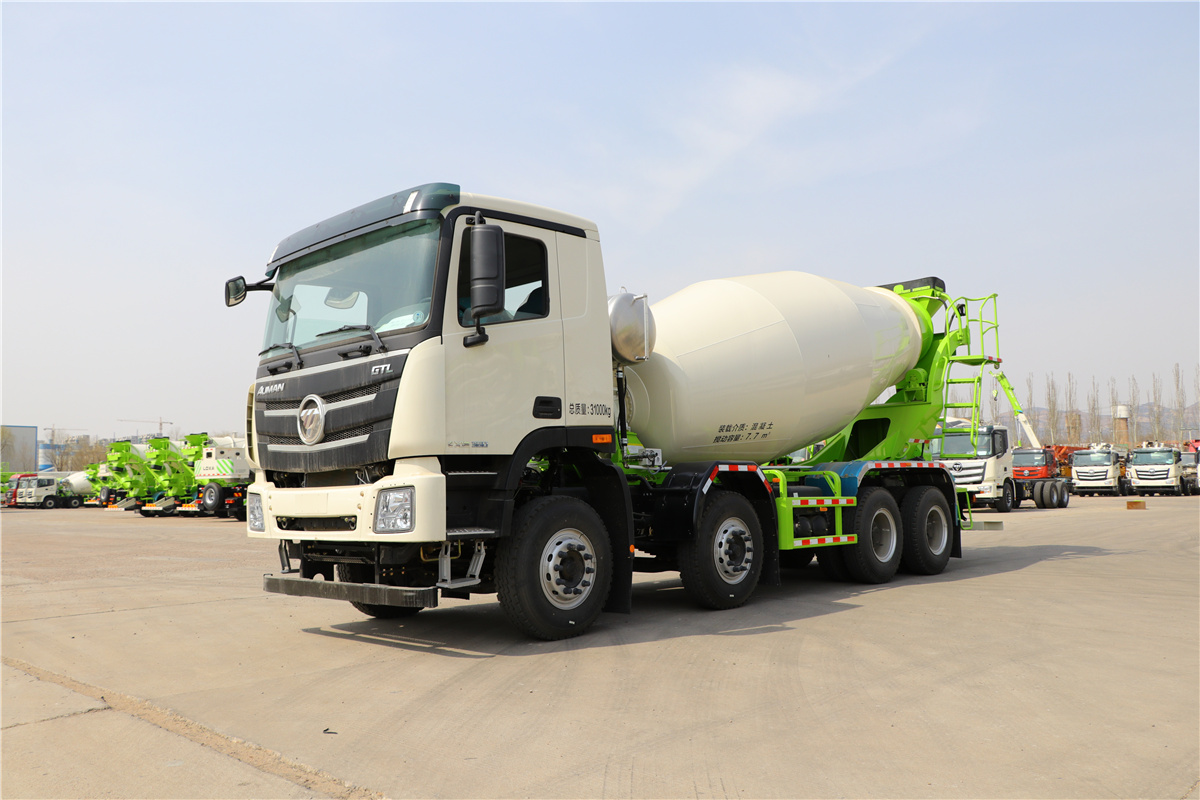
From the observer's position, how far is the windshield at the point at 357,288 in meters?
6.19

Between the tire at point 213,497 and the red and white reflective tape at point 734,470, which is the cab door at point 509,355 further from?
the tire at point 213,497

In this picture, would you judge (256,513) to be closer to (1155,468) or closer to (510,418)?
(510,418)

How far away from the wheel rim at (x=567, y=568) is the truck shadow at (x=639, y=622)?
13.7 inches

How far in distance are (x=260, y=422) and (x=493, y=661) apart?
277 centimetres

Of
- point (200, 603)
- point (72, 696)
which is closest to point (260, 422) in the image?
point (72, 696)

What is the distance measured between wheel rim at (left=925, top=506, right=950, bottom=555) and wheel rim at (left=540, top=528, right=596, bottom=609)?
5.96 m

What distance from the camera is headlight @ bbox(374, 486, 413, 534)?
585 centimetres

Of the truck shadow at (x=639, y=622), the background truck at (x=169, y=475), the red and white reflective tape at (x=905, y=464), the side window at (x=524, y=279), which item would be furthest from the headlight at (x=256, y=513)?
the background truck at (x=169, y=475)

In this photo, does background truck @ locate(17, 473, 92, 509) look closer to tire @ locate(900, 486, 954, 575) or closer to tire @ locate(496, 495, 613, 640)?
tire @ locate(900, 486, 954, 575)

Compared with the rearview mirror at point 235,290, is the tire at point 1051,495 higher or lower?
lower

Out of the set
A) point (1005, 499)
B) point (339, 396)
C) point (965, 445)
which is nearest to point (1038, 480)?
point (1005, 499)

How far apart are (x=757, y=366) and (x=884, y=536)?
305cm

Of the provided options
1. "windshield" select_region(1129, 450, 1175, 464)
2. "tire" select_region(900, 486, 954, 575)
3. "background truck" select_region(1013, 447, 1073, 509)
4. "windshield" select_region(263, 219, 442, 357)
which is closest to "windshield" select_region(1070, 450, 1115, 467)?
"windshield" select_region(1129, 450, 1175, 464)

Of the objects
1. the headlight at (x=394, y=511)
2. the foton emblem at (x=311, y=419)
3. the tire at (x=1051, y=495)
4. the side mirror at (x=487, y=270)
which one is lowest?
the tire at (x=1051, y=495)
